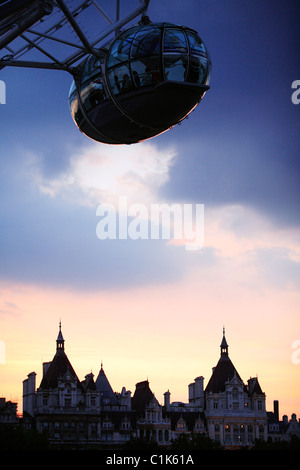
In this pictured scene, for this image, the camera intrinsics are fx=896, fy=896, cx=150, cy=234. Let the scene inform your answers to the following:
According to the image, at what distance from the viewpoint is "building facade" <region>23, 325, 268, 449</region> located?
259ft

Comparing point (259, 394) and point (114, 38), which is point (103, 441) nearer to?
point (259, 394)

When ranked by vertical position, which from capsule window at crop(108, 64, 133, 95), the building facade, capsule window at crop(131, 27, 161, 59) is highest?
capsule window at crop(131, 27, 161, 59)

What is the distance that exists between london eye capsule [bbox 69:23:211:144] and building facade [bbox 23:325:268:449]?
61.9 metres

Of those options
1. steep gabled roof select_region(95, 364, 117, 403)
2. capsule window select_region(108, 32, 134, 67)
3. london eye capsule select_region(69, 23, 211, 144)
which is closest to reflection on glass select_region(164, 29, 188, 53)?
london eye capsule select_region(69, 23, 211, 144)

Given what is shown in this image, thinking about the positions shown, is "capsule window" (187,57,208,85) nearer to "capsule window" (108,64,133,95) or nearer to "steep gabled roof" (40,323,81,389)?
"capsule window" (108,64,133,95)

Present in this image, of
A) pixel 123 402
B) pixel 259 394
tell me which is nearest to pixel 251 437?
pixel 259 394

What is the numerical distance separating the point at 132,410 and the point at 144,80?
70.1 meters

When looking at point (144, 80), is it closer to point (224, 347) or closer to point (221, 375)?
point (221, 375)

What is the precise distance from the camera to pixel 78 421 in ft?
260

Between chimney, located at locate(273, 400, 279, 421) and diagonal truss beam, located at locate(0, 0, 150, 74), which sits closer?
diagonal truss beam, located at locate(0, 0, 150, 74)

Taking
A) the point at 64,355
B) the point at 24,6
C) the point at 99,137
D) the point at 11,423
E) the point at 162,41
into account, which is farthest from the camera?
the point at 64,355

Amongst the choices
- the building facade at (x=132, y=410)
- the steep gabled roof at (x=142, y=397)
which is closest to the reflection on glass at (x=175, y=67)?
the building facade at (x=132, y=410)
